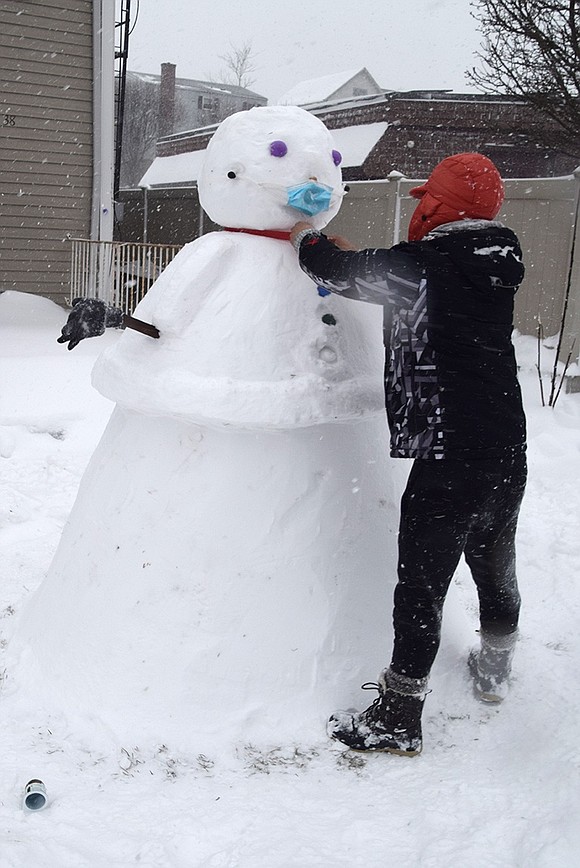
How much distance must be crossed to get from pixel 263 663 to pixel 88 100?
9.23 m

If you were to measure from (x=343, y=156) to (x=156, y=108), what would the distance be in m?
31.7

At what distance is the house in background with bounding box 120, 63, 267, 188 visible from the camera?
40.1m

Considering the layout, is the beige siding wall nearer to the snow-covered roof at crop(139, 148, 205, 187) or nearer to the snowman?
the snowman

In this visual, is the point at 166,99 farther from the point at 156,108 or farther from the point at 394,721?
the point at 394,721

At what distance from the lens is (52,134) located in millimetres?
10008

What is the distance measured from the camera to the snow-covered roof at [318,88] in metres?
23.3

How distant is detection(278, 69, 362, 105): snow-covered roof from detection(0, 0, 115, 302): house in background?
1354 centimetres

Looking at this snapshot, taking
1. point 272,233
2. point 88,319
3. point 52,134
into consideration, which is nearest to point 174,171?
point 52,134

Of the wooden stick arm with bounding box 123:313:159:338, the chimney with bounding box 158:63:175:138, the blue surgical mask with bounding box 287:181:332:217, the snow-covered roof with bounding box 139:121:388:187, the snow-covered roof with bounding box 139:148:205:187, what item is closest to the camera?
the wooden stick arm with bounding box 123:313:159:338

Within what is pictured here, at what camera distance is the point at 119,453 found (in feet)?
9.14

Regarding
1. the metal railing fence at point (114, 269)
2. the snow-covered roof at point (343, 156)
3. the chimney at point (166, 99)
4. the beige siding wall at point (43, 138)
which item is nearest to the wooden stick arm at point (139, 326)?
the metal railing fence at point (114, 269)

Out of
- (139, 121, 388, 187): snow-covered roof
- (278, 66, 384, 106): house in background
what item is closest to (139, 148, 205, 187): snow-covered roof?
(139, 121, 388, 187): snow-covered roof

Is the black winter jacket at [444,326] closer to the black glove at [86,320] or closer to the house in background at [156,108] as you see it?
the black glove at [86,320]

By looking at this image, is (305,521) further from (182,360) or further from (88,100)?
(88,100)
